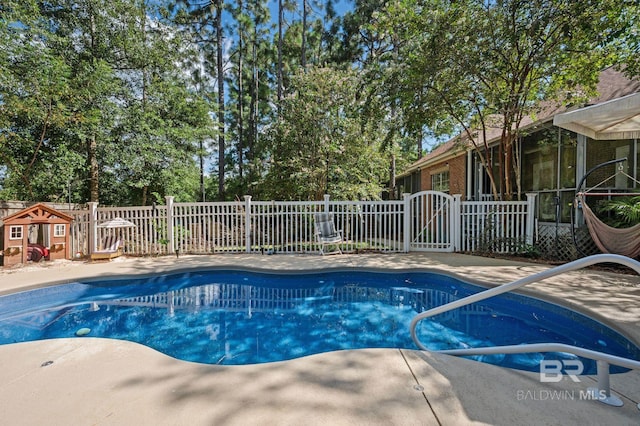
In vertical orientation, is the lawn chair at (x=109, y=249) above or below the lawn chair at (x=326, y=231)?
below

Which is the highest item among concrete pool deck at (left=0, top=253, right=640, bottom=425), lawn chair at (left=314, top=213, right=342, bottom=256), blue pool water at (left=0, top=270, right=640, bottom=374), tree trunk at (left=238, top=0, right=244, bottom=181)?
tree trunk at (left=238, top=0, right=244, bottom=181)

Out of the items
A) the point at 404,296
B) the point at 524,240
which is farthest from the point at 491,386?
the point at 524,240

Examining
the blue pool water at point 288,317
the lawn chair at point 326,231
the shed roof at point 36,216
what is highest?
the shed roof at point 36,216

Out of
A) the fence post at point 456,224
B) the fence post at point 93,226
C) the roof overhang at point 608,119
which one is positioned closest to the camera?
the roof overhang at point 608,119

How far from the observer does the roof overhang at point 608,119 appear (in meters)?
3.63

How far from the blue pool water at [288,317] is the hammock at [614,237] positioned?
255 centimetres

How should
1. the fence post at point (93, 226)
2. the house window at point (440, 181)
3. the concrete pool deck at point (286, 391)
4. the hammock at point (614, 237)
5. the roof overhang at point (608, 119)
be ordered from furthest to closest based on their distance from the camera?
the house window at point (440, 181) < the fence post at point (93, 226) < the hammock at point (614, 237) < the roof overhang at point (608, 119) < the concrete pool deck at point (286, 391)

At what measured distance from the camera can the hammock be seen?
4.82 metres

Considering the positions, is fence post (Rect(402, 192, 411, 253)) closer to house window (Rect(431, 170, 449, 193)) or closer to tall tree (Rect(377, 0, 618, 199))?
tall tree (Rect(377, 0, 618, 199))

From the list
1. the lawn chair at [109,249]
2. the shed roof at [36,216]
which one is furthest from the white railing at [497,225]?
the shed roof at [36,216]

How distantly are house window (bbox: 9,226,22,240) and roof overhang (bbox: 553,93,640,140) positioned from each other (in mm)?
10184

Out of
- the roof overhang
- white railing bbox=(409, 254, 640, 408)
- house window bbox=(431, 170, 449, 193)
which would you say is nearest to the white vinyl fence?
the roof overhang

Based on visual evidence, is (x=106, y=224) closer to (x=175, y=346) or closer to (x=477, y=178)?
(x=175, y=346)

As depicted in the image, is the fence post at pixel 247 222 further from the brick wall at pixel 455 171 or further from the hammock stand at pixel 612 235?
the brick wall at pixel 455 171
